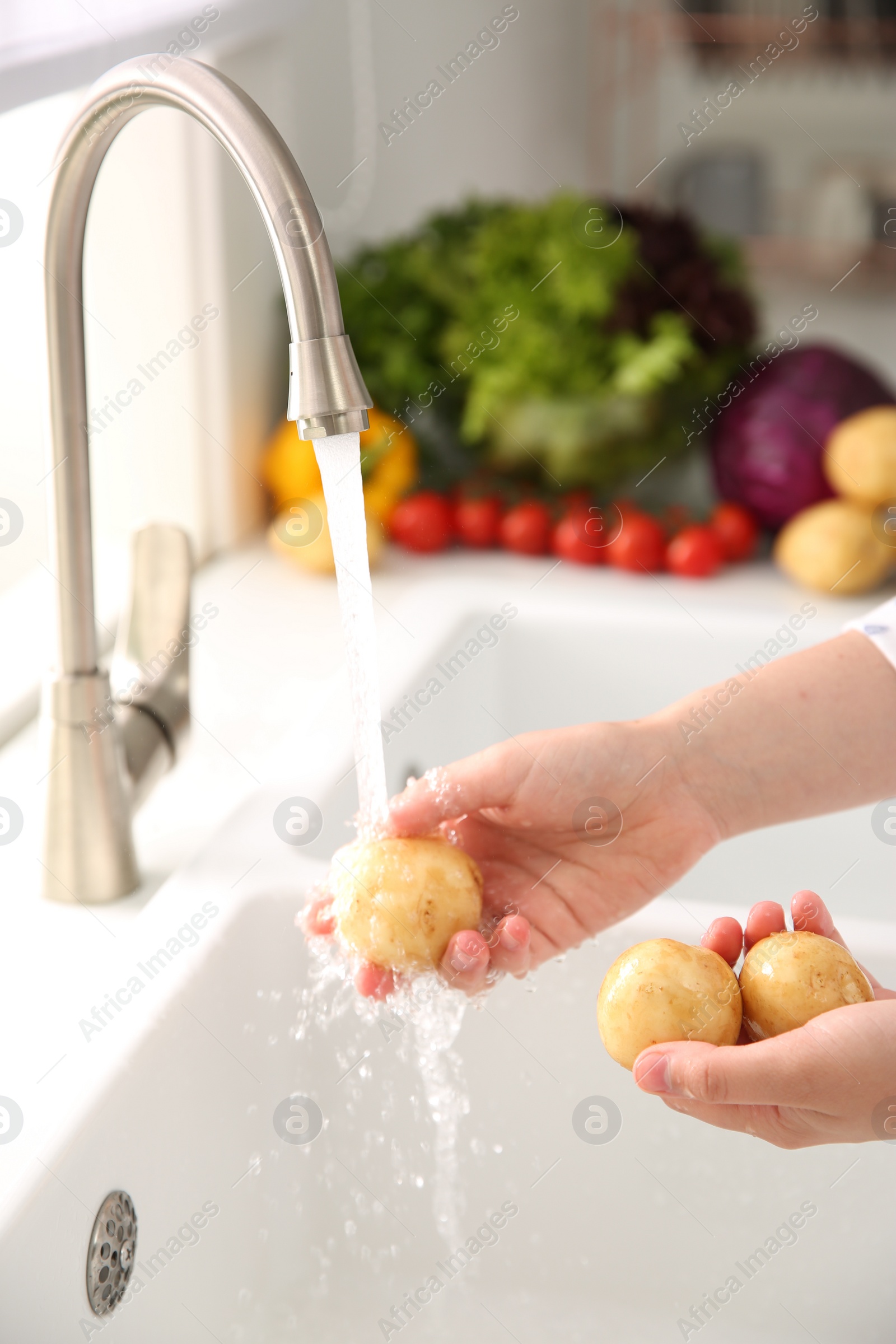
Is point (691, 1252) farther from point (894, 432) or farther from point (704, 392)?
point (704, 392)

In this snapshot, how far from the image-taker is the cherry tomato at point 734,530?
4.86ft

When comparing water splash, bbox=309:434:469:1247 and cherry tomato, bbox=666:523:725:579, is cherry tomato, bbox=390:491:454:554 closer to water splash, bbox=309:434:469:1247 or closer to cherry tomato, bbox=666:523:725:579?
cherry tomato, bbox=666:523:725:579

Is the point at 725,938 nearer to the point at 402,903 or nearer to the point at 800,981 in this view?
the point at 800,981

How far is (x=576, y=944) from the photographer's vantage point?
880 millimetres

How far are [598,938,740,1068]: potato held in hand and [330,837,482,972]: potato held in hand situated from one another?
107 millimetres

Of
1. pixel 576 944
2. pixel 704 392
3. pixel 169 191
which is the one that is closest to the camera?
pixel 576 944

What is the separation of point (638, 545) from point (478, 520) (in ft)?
0.64

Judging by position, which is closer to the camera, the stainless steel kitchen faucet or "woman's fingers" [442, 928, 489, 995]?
the stainless steel kitchen faucet

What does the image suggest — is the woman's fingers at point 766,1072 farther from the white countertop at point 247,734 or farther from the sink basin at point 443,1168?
the white countertop at point 247,734

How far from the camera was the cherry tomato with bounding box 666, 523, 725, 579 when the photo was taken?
144 centimetres

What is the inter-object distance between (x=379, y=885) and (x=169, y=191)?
2.95ft

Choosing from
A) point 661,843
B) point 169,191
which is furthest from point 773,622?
point 169,191

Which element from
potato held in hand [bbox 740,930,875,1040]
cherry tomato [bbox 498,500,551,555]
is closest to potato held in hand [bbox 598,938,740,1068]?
potato held in hand [bbox 740,930,875,1040]

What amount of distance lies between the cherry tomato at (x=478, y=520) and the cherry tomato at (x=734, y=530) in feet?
0.82
